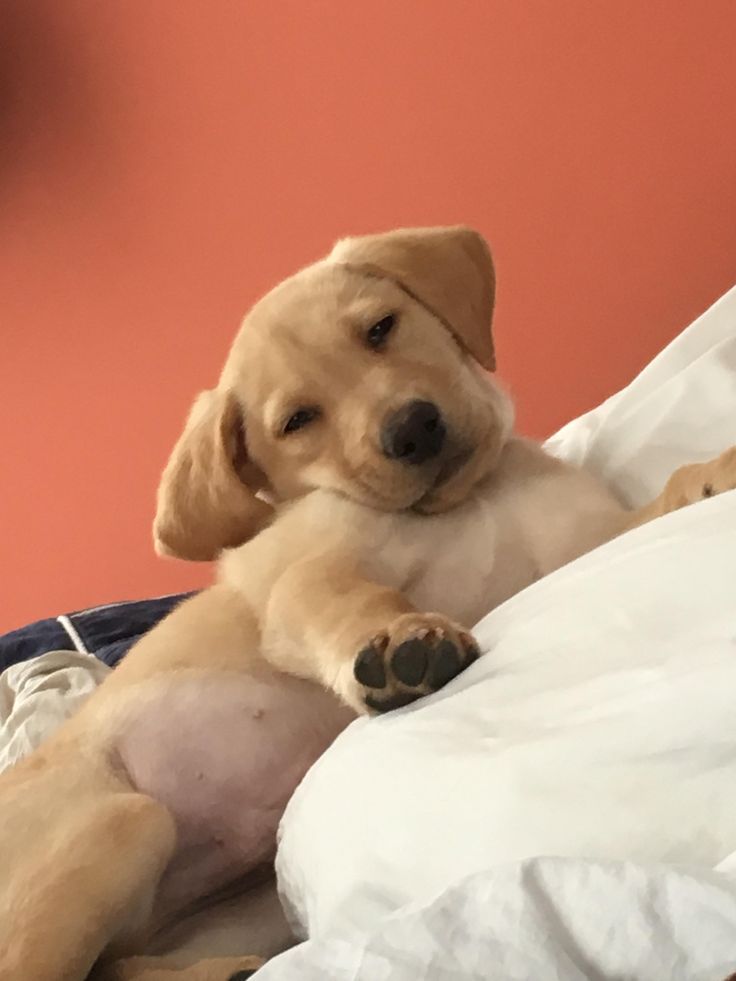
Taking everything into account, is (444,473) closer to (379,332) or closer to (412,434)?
(412,434)

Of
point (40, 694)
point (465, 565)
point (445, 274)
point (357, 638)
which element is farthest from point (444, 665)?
point (40, 694)

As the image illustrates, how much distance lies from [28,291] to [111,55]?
648 mm

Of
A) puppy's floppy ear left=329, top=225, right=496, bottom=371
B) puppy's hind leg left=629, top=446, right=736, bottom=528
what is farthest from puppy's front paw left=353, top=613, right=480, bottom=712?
puppy's floppy ear left=329, top=225, right=496, bottom=371

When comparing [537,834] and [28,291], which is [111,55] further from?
[537,834]

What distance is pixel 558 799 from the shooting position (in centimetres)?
67

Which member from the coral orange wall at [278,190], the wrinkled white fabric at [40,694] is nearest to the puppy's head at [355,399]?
the wrinkled white fabric at [40,694]

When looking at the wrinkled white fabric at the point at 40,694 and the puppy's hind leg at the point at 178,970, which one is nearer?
the puppy's hind leg at the point at 178,970

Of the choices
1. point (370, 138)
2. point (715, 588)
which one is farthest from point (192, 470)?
point (370, 138)

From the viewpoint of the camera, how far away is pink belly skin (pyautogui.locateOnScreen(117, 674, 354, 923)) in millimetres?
1272

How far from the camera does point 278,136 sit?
245 cm

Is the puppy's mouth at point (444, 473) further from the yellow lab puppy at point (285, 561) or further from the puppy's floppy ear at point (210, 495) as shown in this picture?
the puppy's floppy ear at point (210, 495)

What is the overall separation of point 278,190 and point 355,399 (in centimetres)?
128

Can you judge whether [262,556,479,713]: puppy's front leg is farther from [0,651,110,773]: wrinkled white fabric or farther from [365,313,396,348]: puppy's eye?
[0,651,110,773]: wrinkled white fabric

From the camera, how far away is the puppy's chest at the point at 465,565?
129cm
